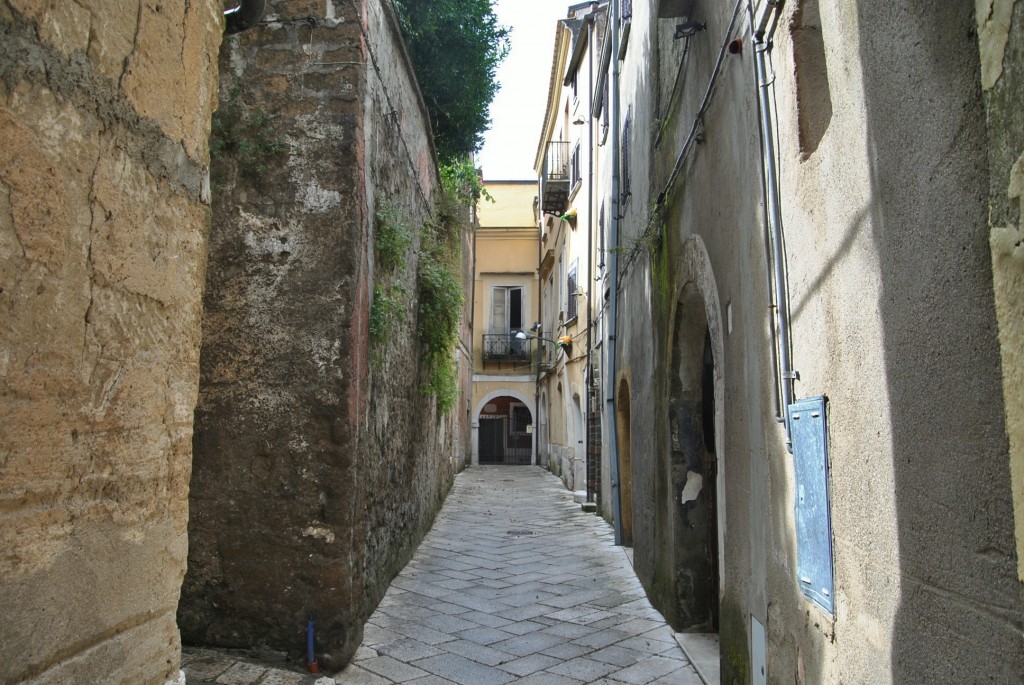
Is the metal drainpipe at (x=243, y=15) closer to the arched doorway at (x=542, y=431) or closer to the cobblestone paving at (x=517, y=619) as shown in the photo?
the cobblestone paving at (x=517, y=619)

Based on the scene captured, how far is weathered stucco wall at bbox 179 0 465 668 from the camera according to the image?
13.0 ft

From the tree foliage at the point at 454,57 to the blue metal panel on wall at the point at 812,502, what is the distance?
21.6 ft

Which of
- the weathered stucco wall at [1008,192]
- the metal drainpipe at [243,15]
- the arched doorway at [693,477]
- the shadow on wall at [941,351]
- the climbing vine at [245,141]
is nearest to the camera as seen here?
the weathered stucco wall at [1008,192]

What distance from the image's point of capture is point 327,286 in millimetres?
4098

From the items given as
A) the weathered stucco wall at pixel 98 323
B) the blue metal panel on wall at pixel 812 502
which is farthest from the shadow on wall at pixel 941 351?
the weathered stucco wall at pixel 98 323

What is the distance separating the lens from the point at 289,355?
4070mm

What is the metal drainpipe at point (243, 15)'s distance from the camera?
2480 millimetres

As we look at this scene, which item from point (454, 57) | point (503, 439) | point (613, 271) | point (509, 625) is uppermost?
point (454, 57)

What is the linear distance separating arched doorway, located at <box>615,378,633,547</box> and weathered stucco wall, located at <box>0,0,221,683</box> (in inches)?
255

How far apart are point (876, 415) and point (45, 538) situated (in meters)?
1.76

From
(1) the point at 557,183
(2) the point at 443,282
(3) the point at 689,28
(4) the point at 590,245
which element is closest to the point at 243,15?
(3) the point at 689,28

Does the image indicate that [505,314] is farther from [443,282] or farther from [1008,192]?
[1008,192]

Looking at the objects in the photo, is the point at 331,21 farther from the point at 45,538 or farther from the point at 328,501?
the point at 45,538

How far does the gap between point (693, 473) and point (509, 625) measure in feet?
4.83
